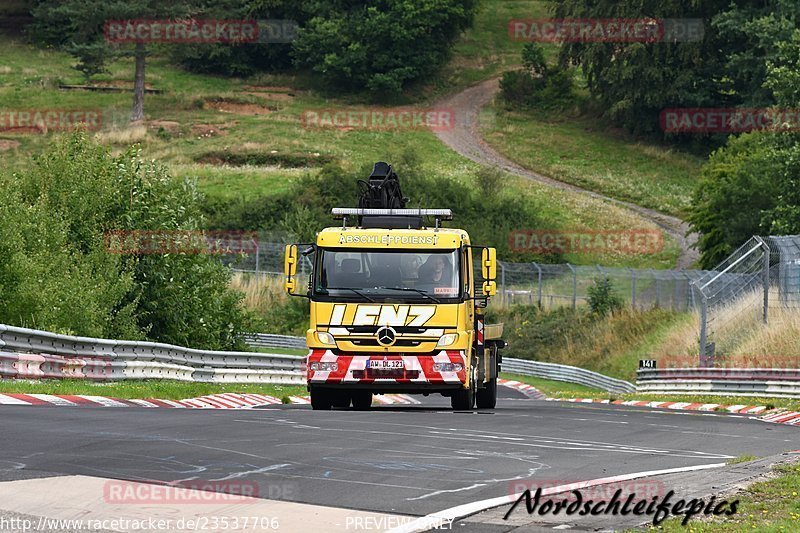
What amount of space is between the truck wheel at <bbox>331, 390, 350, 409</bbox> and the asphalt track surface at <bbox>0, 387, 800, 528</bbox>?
5.08 ft

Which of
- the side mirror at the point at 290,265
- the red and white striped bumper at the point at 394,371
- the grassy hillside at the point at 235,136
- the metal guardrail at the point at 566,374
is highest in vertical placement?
the grassy hillside at the point at 235,136

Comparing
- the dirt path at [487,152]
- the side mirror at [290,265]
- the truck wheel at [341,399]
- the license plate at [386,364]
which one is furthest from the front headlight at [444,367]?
the dirt path at [487,152]

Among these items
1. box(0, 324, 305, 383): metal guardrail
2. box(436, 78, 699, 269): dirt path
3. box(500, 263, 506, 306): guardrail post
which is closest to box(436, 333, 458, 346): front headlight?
box(0, 324, 305, 383): metal guardrail

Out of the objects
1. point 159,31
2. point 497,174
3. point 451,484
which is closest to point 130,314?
point 451,484

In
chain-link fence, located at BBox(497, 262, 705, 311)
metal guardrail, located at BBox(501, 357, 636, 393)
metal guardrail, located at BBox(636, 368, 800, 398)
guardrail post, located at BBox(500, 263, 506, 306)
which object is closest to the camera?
metal guardrail, located at BBox(636, 368, 800, 398)

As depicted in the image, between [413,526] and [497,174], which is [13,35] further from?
[413,526]

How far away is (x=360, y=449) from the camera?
1332 centimetres

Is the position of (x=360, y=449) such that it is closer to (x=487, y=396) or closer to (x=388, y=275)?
(x=388, y=275)

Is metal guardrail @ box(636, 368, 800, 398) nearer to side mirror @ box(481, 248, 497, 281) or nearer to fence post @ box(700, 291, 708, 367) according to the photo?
fence post @ box(700, 291, 708, 367)

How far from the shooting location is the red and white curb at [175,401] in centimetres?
1877

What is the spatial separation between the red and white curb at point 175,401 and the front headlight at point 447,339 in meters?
4.57

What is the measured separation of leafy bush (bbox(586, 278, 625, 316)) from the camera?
46688 mm

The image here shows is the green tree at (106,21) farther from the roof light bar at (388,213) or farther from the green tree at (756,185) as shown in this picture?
the roof light bar at (388,213)

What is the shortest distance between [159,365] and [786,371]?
45.0 ft
